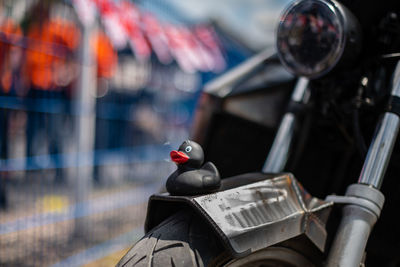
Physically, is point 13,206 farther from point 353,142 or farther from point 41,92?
point 353,142

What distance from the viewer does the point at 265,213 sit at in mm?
1138

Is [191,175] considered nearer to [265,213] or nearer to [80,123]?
[265,213]

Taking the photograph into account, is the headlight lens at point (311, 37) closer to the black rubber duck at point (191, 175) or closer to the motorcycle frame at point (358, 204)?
the motorcycle frame at point (358, 204)

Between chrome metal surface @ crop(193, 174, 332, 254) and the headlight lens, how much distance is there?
1.36 feet

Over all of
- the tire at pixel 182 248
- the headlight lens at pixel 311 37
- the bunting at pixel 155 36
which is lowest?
the tire at pixel 182 248

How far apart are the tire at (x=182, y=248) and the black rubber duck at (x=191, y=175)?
72mm

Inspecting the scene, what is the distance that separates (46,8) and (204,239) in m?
2.94

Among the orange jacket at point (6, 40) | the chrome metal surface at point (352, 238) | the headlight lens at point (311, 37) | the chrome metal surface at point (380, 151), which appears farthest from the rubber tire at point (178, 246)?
the orange jacket at point (6, 40)

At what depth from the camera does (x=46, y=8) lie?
11.1ft

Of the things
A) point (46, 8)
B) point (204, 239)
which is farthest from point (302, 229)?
point (46, 8)

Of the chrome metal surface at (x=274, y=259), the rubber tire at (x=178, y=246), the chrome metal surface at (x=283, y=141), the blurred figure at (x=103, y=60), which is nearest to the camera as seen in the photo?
the rubber tire at (x=178, y=246)

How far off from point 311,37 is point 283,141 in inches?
15.3

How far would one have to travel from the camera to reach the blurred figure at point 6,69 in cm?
306

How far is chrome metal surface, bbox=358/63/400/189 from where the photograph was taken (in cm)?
120
